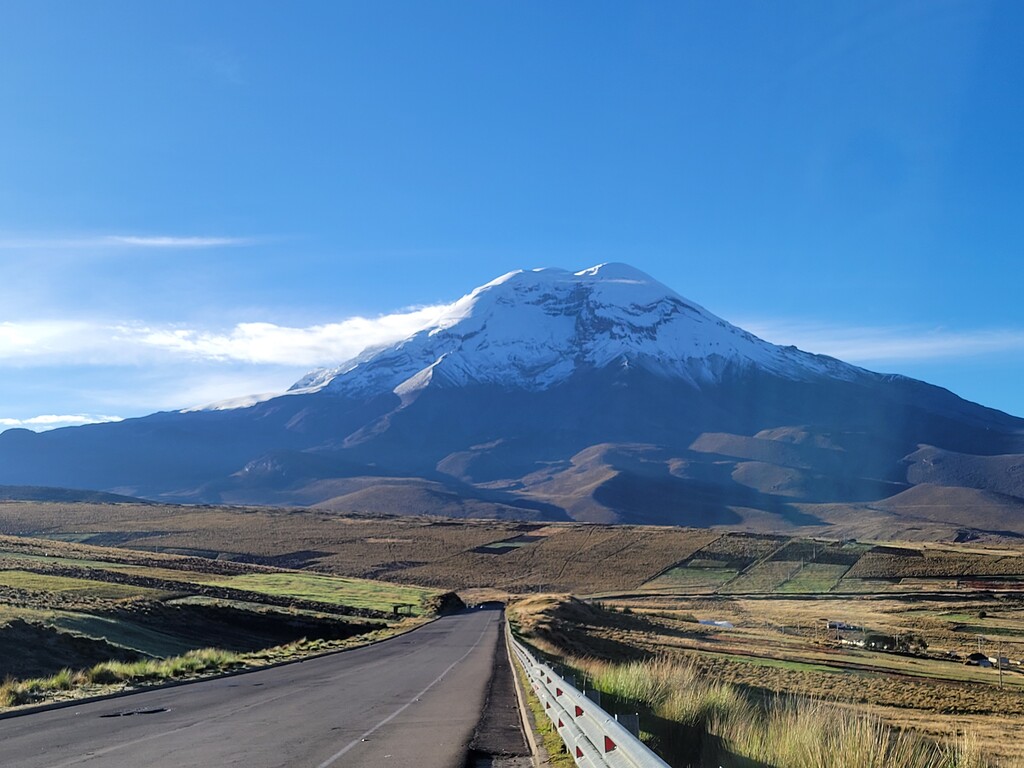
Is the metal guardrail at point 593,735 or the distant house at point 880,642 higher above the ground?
the metal guardrail at point 593,735

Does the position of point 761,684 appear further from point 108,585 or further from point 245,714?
point 108,585

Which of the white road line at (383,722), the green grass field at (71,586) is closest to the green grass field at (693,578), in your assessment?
the green grass field at (71,586)

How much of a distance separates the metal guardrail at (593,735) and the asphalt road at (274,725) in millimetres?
1432

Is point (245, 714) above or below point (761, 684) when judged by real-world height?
above

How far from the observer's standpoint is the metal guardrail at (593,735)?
20.1ft

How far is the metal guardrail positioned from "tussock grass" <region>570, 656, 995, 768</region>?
2.72 ft

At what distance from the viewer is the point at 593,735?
8094mm

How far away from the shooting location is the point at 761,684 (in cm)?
2944

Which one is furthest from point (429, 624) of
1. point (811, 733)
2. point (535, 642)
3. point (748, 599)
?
point (811, 733)

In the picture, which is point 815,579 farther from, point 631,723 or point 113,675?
point 631,723

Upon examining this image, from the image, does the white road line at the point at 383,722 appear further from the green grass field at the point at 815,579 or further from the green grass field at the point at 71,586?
the green grass field at the point at 815,579

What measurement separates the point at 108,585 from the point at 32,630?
2769cm

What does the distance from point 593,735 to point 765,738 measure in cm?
224

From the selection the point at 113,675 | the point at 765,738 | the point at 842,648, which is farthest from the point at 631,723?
the point at 842,648
